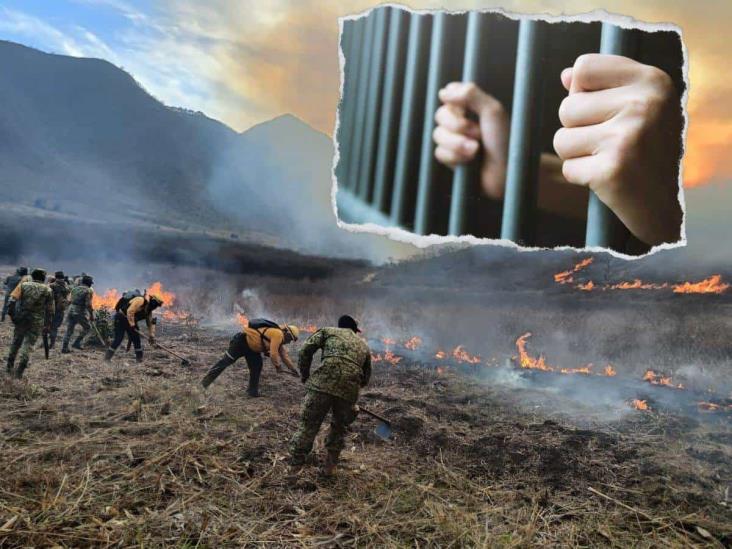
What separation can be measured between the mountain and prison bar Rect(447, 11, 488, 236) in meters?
37.9

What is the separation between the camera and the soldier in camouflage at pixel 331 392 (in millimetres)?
5020

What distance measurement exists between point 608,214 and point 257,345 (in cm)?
648

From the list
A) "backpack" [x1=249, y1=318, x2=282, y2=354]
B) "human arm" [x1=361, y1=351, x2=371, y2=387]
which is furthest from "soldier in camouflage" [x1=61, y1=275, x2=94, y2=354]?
"human arm" [x1=361, y1=351, x2=371, y2=387]

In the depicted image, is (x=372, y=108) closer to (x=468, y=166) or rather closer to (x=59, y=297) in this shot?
(x=468, y=166)

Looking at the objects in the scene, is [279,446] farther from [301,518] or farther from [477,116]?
[477,116]

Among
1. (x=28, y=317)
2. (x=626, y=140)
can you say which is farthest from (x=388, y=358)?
(x=626, y=140)

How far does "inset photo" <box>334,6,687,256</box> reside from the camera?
1.95 m

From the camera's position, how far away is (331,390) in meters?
4.98

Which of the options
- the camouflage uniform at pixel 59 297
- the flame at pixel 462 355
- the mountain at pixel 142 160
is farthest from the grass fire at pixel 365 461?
the mountain at pixel 142 160

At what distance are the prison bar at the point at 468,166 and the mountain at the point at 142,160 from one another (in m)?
37.9

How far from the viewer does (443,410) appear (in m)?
8.38

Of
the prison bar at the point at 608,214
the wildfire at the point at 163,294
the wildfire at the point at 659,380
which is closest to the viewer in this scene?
the prison bar at the point at 608,214

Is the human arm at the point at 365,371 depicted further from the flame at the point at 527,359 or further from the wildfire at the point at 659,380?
the wildfire at the point at 659,380

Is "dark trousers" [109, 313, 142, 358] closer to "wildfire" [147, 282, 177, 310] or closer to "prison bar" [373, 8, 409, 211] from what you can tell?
"prison bar" [373, 8, 409, 211]
